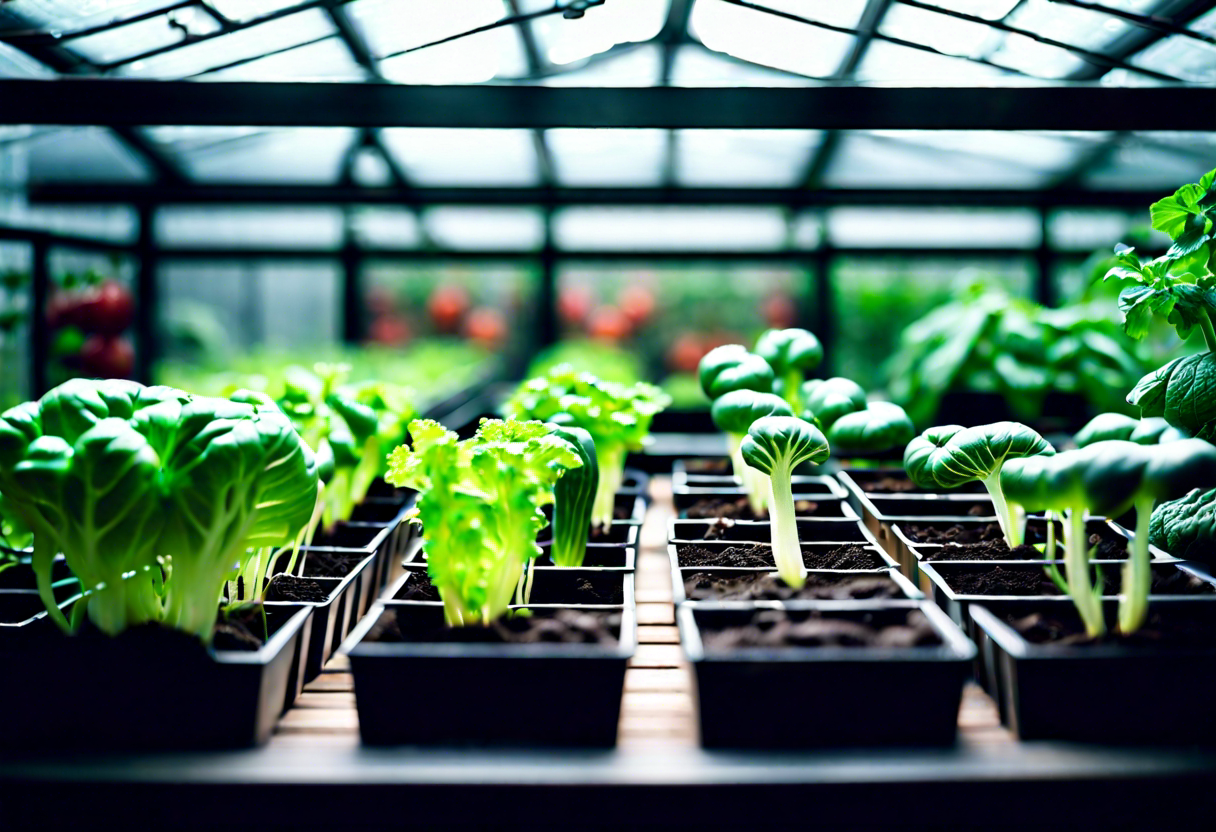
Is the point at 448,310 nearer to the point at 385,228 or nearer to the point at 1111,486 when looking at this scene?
the point at 385,228

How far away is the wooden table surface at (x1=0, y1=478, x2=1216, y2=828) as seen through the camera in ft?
2.18

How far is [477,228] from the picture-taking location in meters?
3.36

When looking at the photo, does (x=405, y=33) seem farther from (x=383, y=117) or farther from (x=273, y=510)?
(x=273, y=510)

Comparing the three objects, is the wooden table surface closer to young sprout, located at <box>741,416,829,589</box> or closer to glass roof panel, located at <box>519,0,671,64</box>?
young sprout, located at <box>741,416,829,589</box>

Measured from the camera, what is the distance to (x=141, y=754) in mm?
716

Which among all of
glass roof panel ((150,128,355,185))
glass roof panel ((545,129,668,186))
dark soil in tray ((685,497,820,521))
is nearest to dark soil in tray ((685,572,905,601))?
dark soil in tray ((685,497,820,521))

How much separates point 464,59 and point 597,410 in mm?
585

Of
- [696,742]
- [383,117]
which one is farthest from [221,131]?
[696,742]

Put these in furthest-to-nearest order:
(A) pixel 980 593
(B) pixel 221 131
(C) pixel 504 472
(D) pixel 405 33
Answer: (B) pixel 221 131 < (D) pixel 405 33 < (A) pixel 980 593 < (C) pixel 504 472

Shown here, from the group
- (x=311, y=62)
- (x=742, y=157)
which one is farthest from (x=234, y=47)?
(x=742, y=157)

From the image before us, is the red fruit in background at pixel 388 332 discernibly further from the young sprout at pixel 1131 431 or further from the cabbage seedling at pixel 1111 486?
the cabbage seedling at pixel 1111 486

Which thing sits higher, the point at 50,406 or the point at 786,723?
the point at 50,406

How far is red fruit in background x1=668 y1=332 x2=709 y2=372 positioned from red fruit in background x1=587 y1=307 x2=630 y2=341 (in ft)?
0.92

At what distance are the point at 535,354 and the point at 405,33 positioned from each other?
137cm
